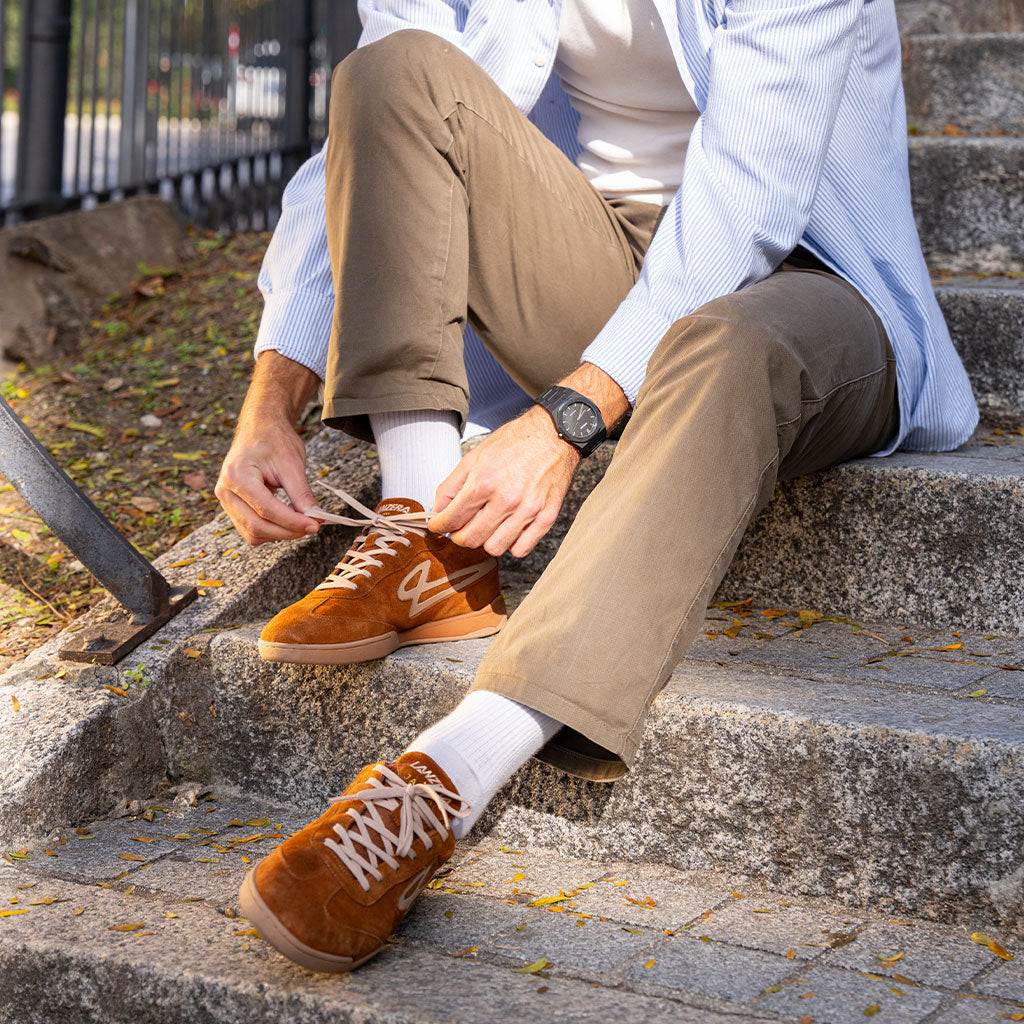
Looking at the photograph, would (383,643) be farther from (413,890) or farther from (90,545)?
(90,545)

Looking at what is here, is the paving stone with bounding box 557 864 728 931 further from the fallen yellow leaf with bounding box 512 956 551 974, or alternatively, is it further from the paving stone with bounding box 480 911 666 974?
the fallen yellow leaf with bounding box 512 956 551 974

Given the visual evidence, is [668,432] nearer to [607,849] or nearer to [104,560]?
[607,849]

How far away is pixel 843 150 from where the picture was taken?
6.41 ft

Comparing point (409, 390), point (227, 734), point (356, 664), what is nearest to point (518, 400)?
point (409, 390)

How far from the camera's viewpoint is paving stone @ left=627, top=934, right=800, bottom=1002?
1268 millimetres

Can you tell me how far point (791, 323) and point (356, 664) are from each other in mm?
822

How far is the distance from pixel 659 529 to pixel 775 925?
52 cm

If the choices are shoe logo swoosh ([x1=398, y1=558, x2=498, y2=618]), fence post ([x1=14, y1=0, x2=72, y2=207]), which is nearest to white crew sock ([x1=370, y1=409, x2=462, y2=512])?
shoe logo swoosh ([x1=398, y1=558, x2=498, y2=618])

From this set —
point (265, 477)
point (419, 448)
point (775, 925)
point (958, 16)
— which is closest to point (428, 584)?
point (419, 448)

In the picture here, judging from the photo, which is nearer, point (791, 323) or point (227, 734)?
point (791, 323)

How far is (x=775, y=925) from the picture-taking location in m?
1.42

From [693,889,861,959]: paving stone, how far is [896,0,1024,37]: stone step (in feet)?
11.0

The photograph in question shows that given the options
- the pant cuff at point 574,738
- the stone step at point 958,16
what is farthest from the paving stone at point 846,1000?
the stone step at point 958,16

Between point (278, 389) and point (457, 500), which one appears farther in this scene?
point (278, 389)
